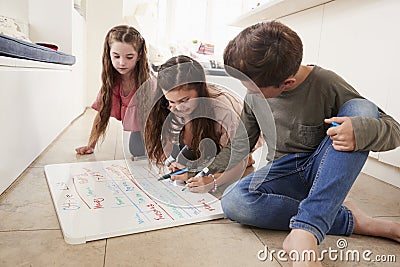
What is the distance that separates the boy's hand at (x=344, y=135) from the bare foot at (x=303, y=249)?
0.15m

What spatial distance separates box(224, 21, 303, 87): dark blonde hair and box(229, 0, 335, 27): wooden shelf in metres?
0.89

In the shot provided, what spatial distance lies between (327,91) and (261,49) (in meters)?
0.17

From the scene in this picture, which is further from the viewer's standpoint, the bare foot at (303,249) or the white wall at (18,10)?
the white wall at (18,10)

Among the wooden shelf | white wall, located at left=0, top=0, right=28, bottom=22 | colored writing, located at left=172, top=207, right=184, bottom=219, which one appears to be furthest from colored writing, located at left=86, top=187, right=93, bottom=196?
white wall, located at left=0, top=0, right=28, bottom=22

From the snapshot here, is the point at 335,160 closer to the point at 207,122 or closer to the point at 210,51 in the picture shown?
the point at 207,122

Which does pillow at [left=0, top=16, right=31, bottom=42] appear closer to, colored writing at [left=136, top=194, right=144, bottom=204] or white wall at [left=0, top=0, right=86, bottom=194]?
white wall at [left=0, top=0, right=86, bottom=194]

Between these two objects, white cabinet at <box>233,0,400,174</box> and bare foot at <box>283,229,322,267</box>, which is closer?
bare foot at <box>283,229,322,267</box>

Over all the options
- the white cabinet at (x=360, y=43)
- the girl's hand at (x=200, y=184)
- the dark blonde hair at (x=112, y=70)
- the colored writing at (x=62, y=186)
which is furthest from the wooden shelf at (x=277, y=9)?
the colored writing at (x=62, y=186)

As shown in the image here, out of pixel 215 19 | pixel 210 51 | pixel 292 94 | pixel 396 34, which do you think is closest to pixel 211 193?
pixel 292 94

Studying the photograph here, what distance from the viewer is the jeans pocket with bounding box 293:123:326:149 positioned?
71 cm

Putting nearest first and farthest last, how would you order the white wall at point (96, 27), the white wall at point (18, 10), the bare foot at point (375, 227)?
1. the bare foot at point (375, 227)
2. the white wall at point (18, 10)
3. the white wall at point (96, 27)

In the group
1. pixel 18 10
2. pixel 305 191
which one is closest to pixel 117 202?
pixel 305 191

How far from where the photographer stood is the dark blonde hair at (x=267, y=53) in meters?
0.63

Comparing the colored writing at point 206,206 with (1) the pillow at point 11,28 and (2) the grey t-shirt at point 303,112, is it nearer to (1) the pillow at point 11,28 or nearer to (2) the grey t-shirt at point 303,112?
(2) the grey t-shirt at point 303,112
